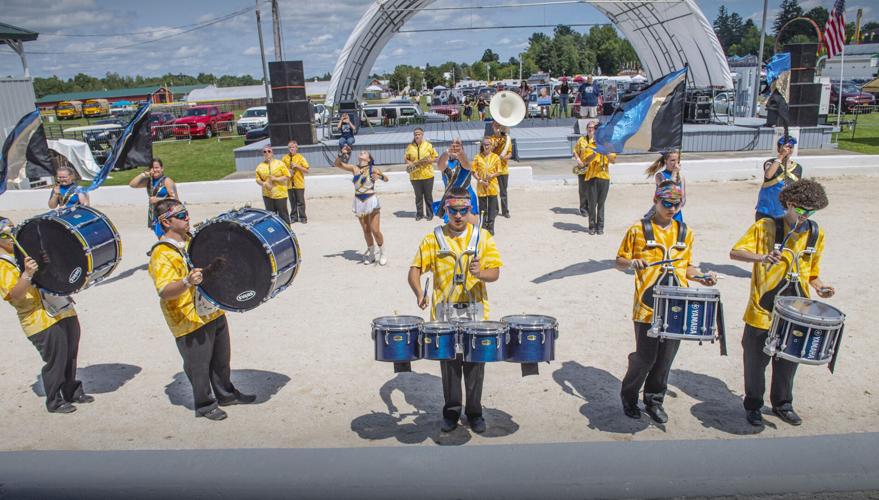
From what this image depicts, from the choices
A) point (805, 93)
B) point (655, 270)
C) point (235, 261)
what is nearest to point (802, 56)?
point (805, 93)

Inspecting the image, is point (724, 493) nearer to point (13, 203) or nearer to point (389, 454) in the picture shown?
point (389, 454)

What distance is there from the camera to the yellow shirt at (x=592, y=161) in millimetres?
11305

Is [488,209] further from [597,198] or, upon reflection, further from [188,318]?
[188,318]

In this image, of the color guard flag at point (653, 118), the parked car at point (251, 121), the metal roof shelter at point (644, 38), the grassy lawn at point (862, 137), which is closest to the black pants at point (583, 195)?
the color guard flag at point (653, 118)

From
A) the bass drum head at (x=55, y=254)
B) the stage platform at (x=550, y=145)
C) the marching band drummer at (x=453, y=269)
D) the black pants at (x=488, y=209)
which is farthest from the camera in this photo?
the stage platform at (x=550, y=145)

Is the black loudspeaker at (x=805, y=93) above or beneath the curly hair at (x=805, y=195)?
above

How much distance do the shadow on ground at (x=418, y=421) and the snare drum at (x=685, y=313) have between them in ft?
4.70

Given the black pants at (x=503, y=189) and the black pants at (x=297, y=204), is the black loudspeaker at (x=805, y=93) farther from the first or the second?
the black pants at (x=297, y=204)

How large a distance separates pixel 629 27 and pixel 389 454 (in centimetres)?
3014

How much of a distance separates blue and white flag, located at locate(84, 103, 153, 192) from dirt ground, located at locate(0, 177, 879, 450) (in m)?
1.94

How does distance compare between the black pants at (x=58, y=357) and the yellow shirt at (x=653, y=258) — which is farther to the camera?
the black pants at (x=58, y=357)

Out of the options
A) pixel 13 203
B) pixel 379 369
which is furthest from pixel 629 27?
pixel 379 369

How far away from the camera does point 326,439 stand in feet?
16.5

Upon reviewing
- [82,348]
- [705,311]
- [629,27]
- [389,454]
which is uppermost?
[629,27]
